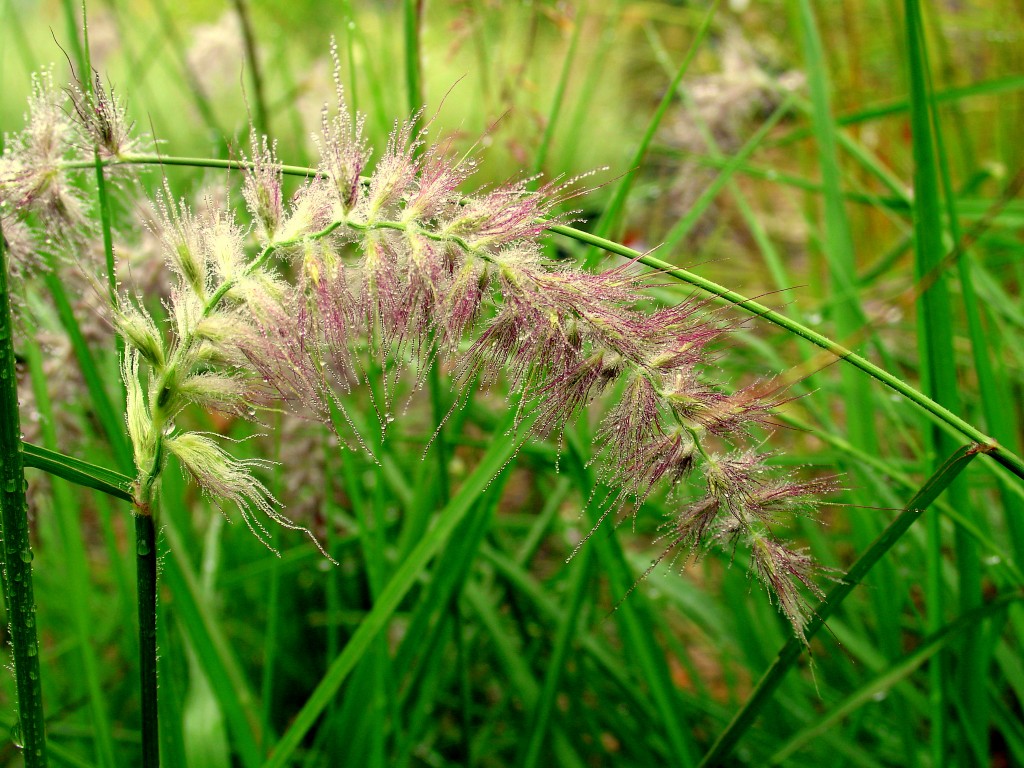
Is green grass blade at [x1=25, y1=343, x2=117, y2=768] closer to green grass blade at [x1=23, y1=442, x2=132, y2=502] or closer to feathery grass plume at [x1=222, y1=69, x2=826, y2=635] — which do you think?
green grass blade at [x1=23, y1=442, x2=132, y2=502]

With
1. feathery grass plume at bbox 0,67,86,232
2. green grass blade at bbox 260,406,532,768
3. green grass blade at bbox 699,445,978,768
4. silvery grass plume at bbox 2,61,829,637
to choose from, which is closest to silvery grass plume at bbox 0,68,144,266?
feathery grass plume at bbox 0,67,86,232

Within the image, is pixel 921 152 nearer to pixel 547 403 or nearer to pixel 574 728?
pixel 547 403

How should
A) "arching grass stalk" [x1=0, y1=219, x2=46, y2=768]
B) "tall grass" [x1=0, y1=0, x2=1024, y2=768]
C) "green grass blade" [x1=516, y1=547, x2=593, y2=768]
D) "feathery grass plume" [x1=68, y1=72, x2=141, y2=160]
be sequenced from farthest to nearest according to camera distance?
"green grass blade" [x1=516, y1=547, x2=593, y2=768] → "tall grass" [x1=0, y1=0, x2=1024, y2=768] → "feathery grass plume" [x1=68, y1=72, x2=141, y2=160] → "arching grass stalk" [x1=0, y1=219, x2=46, y2=768]

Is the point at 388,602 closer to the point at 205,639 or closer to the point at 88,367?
the point at 205,639

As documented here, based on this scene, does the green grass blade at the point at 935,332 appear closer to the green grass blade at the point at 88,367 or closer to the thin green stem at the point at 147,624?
the thin green stem at the point at 147,624

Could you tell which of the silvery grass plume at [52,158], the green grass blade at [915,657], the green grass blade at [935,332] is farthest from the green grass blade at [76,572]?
the green grass blade at [935,332]

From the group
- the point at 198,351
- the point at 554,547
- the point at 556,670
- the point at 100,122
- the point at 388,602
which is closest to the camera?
the point at 198,351

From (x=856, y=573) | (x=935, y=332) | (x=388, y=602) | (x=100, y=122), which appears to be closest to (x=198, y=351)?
(x=100, y=122)
